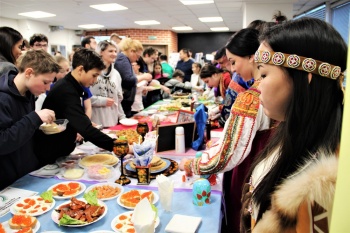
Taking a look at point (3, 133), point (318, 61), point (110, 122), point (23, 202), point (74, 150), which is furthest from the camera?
point (110, 122)

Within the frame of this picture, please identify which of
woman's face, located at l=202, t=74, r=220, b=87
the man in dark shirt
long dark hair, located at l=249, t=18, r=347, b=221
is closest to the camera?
long dark hair, located at l=249, t=18, r=347, b=221

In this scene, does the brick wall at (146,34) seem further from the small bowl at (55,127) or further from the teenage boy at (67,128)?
the small bowl at (55,127)

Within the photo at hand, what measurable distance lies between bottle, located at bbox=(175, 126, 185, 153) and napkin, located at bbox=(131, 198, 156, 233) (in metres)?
1.09

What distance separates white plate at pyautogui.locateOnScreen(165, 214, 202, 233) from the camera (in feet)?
4.10

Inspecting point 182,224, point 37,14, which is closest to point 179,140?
point 182,224

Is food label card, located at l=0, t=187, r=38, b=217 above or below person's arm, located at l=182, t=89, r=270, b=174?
below

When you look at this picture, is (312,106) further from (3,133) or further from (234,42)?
(3,133)

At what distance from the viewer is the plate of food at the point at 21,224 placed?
1242mm

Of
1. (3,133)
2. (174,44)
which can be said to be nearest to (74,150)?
(3,133)

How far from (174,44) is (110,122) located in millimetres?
12328

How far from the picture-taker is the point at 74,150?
229 cm

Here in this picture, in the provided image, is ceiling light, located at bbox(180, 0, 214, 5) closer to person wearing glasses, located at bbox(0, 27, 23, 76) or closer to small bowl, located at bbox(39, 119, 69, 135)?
person wearing glasses, located at bbox(0, 27, 23, 76)

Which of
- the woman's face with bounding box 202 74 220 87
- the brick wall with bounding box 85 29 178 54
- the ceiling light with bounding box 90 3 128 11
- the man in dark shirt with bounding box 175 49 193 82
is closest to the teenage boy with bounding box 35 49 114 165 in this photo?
the woman's face with bounding box 202 74 220 87

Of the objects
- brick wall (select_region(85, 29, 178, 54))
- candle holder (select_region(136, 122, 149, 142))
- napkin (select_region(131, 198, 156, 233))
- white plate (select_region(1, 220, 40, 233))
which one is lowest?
white plate (select_region(1, 220, 40, 233))
